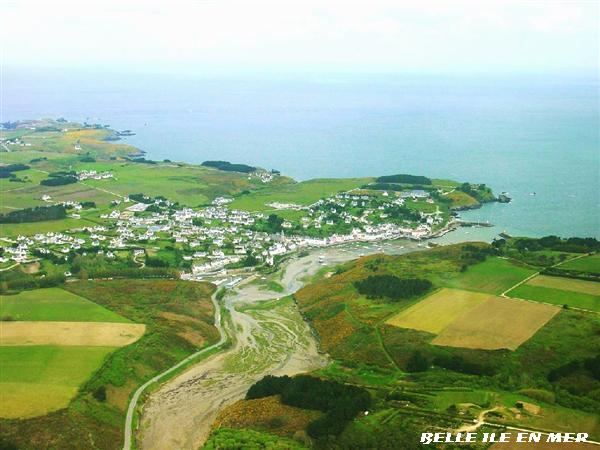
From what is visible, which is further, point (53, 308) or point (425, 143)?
point (425, 143)

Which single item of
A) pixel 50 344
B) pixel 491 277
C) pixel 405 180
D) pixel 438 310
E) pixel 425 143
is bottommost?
pixel 50 344

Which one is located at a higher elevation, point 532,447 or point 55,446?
point 532,447

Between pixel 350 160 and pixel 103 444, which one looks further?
pixel 350 160

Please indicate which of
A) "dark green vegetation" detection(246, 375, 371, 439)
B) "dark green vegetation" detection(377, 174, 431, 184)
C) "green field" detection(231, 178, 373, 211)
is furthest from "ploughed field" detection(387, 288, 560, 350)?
"dark green vegetation" detection(377, 174, 431, 184)

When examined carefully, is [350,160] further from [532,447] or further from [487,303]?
[532,447]

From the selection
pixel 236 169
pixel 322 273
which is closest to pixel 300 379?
pixel 322 273

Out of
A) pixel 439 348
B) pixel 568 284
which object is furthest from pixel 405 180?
pixel 439 348

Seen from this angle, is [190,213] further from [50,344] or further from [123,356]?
[123,356]
